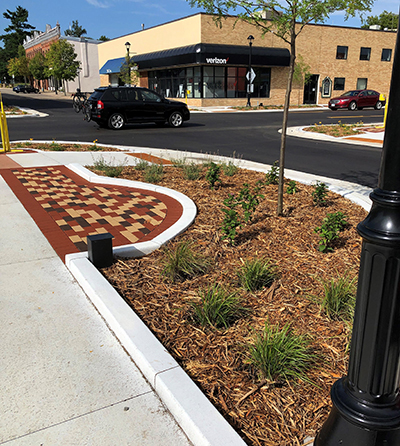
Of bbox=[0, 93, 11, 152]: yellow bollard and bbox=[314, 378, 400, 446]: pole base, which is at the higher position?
bbox=[0, 93, 11, 152]: yellow bollard

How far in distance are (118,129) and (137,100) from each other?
1.55 meters

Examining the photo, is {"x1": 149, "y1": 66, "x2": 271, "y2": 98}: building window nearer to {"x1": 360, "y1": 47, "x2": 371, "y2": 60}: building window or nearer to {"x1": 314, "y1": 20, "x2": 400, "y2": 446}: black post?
{"x1": 360, "y1": 47, "x2": 371, "y2": 60}: building window

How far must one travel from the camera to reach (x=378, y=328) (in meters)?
1.80

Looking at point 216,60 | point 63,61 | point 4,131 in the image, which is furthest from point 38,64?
point 4,131

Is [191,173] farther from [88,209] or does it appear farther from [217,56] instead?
[217,56]

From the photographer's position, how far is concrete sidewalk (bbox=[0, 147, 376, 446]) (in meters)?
2.34

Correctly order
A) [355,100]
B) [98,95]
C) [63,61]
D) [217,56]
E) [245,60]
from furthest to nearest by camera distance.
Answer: [63,61]
[245,60]
[217,56]
[355,100]
[98,95]

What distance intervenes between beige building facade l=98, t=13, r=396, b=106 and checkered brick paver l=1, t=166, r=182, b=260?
32016 mm

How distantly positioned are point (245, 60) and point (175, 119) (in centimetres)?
2169

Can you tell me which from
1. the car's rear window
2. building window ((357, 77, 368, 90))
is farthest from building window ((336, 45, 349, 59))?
the car's rear window

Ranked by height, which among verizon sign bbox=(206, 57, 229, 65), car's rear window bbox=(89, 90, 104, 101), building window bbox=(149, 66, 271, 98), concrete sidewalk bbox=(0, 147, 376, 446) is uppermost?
verizon sign bbox=(206, 57, 229, 65)

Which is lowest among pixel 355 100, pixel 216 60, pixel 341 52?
pixel 355 100

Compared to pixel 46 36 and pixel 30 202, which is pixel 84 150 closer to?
pixel 30 202

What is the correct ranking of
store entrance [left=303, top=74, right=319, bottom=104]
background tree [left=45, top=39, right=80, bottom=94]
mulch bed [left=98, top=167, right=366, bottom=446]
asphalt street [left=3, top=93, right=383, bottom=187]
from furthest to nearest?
1. background tree [left=45, top=39, right=80, bottom=94]
2. store entrance [left=303, top=74, right=319, bottom=104]
3. asphalt street [left=3, top=93, right=383, bottom=187]
4. mulch bed [left=98, top=167, right=366, bottom=446]
